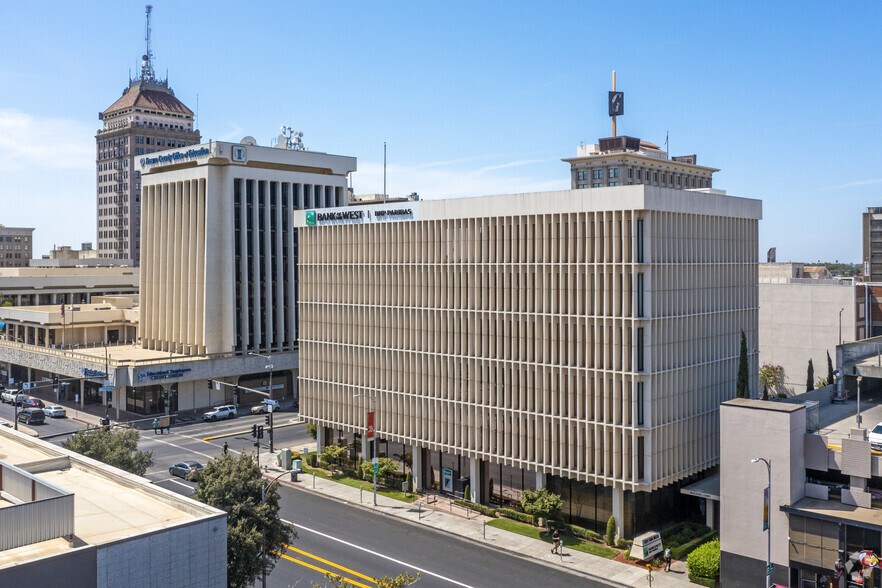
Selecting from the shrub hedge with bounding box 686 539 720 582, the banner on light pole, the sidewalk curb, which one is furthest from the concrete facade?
the banner on light pole

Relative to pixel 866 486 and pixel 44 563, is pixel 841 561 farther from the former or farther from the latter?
pixel 44 563

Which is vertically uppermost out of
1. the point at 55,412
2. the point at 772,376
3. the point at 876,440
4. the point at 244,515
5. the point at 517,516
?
the point at 876,440

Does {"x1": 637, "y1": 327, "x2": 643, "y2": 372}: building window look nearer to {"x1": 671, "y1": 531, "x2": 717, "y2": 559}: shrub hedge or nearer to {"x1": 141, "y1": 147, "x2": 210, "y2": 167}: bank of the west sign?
{"x1": 671, "y1": 531, "x2": 717, "y2": 559}: shrub hedge

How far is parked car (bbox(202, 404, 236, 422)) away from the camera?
90938mm

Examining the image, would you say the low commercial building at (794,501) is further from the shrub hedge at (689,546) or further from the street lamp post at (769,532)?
the shrub hedge at (689,546)

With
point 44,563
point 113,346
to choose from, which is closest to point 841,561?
point 44,563

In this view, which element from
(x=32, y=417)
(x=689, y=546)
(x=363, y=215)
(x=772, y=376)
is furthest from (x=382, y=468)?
(x=772, y=376)

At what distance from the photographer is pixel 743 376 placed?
57.6m

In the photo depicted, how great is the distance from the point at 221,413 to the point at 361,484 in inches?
1326

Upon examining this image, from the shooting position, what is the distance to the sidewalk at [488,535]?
4569 cm

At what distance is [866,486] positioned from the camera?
137ft

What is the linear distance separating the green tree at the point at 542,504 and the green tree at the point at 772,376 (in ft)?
173

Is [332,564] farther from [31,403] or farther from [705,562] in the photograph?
Answer: [31,403]

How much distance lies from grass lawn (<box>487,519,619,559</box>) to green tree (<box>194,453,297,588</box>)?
1717cm
